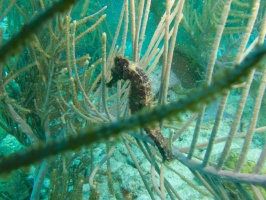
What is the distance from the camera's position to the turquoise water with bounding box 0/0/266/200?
1.45 metres

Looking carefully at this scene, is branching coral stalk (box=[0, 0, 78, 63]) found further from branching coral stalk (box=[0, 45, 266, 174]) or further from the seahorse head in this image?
the seahorse head

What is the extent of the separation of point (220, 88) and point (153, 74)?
4.74 metres

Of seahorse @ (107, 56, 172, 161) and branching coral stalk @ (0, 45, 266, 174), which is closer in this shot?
branching coral stalk @ (0, 45, 266, 174)

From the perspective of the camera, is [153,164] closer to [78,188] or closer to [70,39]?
[78,188]

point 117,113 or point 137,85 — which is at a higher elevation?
point 137,85

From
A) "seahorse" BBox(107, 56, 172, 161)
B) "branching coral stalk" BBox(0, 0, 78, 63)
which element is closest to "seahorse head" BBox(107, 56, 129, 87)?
"seahorse" BBox(107, 56, 172, 161)

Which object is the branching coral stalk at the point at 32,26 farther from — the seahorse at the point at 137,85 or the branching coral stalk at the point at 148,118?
the seahorse at the point at 137,85

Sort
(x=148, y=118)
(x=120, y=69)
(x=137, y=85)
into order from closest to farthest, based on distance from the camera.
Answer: (x=148, y=118) < (x=137, y=85) < (x=120, y=69)

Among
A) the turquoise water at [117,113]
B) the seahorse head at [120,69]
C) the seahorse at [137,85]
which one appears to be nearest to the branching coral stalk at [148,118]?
the turquoise water at [117,113]

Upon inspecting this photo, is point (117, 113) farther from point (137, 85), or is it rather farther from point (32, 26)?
point (32, 26)

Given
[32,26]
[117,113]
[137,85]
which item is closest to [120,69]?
[137,85]

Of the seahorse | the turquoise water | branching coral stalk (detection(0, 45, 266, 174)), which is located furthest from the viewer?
the seahorse

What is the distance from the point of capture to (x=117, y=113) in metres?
2.35

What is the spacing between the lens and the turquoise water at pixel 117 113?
145 cm
